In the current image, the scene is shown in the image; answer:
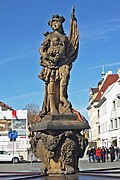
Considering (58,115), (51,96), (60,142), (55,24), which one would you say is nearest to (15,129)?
(55,24)

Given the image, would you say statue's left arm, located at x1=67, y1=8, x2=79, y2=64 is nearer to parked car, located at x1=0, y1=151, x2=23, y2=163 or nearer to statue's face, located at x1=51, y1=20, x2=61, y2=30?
statue's face, located at x1=51, y1=20, x2=61, y2=30

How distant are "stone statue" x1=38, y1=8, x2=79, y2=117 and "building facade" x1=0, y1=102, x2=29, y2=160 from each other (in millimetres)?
38778

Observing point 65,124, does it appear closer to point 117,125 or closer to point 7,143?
point 7,143

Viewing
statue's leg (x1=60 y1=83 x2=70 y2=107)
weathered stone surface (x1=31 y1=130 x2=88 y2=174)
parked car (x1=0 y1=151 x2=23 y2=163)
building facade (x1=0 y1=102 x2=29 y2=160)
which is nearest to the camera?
weathered stone surface (x1=31 y1=130 x2=88 y2=174)

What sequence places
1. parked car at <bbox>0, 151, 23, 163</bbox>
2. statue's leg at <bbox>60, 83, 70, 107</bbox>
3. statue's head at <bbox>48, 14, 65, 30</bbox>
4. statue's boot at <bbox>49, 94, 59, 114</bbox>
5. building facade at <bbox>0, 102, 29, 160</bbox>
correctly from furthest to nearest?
building facade at <bbox>0, 102, 29, 160</bbox>
parked car at <bbox>0, 151, 23, 163</bbox>
statue's head at <bbox>48, 14, 65, 30</bbox>
statue's leg at <bbox>60, 83, 70, 107</bbox>
statue's boot at <bbox>49, 94, 59, 114</bbox>

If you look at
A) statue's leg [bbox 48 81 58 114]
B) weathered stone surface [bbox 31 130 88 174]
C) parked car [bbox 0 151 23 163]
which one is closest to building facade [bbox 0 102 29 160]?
parked car [bbox 0 151 23 163]

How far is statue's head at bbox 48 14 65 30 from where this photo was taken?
1356cm

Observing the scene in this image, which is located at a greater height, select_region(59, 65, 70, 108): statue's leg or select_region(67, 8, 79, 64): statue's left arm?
select_region(67, 8, 79, 64): statue's left arm

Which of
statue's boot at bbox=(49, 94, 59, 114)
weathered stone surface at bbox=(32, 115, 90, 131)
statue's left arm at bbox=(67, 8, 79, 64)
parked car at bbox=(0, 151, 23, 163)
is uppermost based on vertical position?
statue's left arm at bbox=(67, 8, 79, 64)

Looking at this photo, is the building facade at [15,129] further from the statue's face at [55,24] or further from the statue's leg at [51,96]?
the statue's leg at [51,96]

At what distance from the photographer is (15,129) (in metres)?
55.9

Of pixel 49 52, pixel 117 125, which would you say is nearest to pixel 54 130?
pixel 49 52

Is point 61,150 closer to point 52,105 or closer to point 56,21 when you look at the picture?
point 52,105

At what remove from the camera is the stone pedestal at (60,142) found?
1237 centimetres
